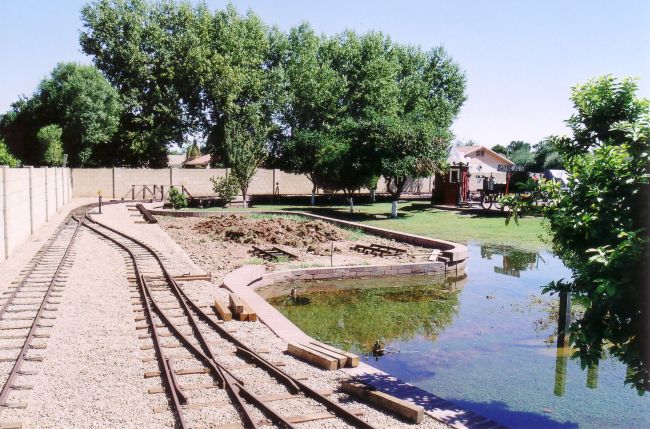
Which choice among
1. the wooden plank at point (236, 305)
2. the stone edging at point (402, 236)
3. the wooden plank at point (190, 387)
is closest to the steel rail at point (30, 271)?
the wooden plank at point (236, 305)

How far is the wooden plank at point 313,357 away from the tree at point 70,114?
38.8 m

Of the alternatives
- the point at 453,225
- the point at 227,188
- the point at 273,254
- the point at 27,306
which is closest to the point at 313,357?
the point at 27,306

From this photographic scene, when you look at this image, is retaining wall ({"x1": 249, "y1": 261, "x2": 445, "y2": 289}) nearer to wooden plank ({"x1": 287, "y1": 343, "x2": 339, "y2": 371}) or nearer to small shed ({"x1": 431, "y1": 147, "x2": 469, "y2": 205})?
wooden plank ({"x1": 287, "y1": 343, "x2": 339, "y2": 371})

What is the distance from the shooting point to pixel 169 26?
4784 cm

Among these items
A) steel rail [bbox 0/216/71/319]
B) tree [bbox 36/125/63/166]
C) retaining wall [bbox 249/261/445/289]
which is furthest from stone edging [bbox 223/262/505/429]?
tree [bbox 36/125/63/166]

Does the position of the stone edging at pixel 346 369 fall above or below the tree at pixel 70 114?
below

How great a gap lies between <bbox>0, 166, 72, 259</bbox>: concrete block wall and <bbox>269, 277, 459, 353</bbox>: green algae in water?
8.80 meters

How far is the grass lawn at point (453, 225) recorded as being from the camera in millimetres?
23016

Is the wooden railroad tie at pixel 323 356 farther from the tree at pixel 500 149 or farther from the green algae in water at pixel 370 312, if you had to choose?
the tree at pixel 500 149

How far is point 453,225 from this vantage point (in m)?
27.4

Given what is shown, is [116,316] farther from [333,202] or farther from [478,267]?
[333,202]

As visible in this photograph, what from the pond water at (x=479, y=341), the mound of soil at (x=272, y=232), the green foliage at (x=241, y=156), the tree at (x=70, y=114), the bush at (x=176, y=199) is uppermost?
the tree at (x=70, y=114)

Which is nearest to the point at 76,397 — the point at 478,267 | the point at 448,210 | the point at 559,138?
the point at 559,138

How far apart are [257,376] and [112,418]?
1990 mm
